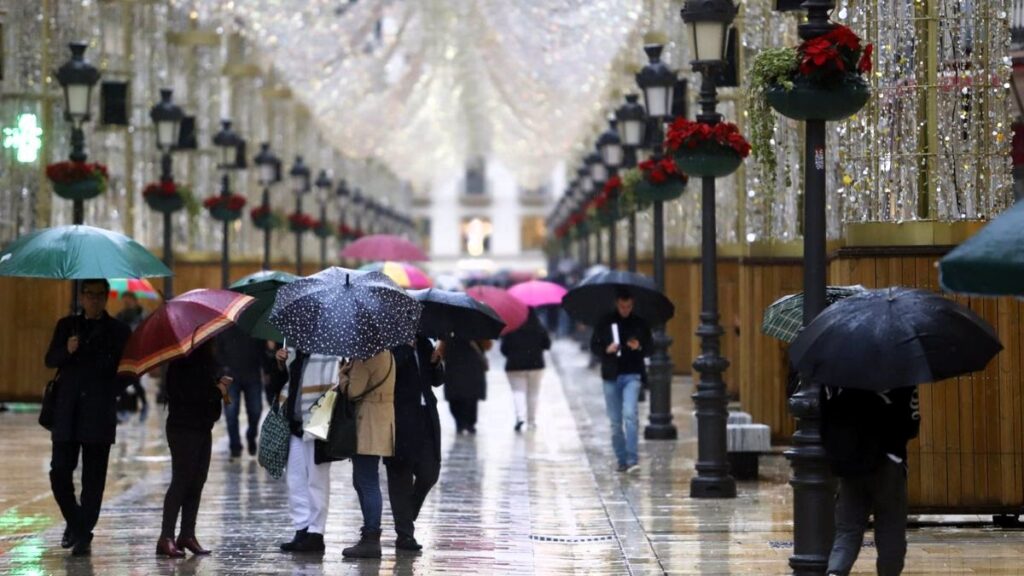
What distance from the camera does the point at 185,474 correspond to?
14.2 metres

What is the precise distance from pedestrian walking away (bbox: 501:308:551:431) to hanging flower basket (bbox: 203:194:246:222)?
300 inches

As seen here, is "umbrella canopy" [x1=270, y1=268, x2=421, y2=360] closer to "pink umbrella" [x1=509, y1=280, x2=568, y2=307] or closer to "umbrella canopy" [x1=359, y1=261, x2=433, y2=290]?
"umbrella canopy" [x1=359, y1=261, x2=433, y2=290]

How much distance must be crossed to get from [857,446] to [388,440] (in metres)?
4.29

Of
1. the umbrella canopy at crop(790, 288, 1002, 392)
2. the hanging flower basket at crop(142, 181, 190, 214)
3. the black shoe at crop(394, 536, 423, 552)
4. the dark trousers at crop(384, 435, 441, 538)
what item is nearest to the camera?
the umbrella canopy at crop(790, 288, 1002, 392)

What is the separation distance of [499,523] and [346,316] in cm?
371

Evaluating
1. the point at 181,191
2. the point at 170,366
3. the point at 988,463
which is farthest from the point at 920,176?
the point at 181,191

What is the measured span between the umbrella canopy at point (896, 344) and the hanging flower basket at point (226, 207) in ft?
78.3

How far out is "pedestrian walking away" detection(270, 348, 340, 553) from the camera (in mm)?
14273

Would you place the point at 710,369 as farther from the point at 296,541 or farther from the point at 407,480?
the point at 296,541

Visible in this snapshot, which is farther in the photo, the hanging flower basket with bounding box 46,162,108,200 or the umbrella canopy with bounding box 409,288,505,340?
the hanging flower basket with bounding box 46,162,108,200

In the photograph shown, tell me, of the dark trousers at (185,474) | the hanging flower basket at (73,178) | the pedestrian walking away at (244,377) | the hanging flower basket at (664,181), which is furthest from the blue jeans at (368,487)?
the hanging flower basket at (664,181)

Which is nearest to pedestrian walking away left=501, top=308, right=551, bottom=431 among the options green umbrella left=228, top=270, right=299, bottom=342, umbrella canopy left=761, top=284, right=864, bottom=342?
green umbrella left=228, top=270, right=299, bottom=342

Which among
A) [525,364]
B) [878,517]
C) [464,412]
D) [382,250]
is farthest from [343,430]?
[382,250]

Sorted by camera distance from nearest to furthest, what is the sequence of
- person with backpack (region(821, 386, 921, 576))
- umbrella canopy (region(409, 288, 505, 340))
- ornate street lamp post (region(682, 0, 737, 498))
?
person with backpack (region(821, 386, 921, 576)) → umbrella canopy (region(409, 288, 505, 340)) → ornate street lamp post (region(682, 0, 737, 498))
